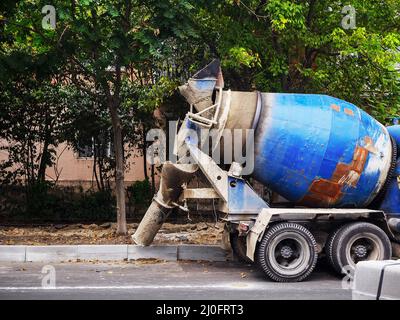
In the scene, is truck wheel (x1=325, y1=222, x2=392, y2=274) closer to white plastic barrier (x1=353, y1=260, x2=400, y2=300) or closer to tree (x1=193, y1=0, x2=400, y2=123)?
tree (x1=193, y1=0, x2=400, y2=123)

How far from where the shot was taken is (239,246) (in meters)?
10.1

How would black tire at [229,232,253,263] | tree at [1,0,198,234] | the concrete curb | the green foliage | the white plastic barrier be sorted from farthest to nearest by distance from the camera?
the green foliage < the concrete curb < tree at [1,0,198,234] < black tire at [229,232,253,263] < the white plastic barrier

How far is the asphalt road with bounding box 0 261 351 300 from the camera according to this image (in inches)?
305

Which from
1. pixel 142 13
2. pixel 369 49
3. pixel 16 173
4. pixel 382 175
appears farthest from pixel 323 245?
pixel 16 173

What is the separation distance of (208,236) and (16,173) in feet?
19.7

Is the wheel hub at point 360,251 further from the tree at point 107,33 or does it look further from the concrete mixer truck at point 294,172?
the tree at point 107,33

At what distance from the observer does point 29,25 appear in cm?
1163

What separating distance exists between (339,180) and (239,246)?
203cm

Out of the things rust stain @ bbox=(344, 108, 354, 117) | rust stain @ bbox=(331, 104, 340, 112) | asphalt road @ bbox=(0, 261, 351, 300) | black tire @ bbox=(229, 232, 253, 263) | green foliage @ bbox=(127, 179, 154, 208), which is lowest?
asphalt road @ bbox=(0, 261, 351, 300)

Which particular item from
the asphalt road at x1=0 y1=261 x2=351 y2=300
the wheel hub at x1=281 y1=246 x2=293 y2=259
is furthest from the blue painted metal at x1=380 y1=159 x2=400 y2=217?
the wheel hub at x1=281 y1=246 x2=293 y2=259

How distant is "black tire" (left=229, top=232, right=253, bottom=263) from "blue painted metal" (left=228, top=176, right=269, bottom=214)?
72 centimetres

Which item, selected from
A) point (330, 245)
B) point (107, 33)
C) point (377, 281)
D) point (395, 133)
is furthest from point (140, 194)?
point (377, 281)
